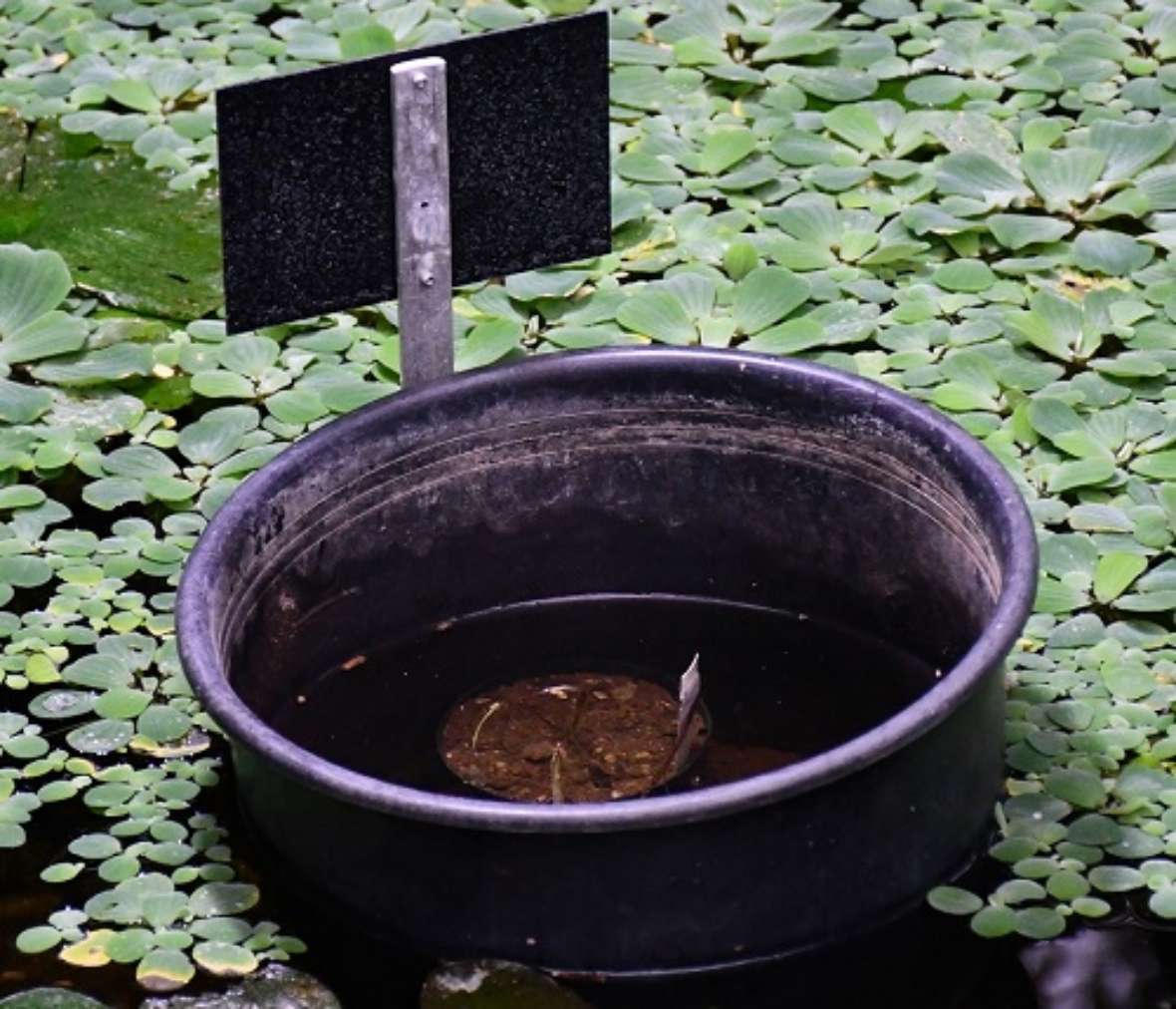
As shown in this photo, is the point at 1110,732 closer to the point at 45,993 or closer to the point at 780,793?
the point at 780,793

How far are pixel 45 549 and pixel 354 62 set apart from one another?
0.66 m

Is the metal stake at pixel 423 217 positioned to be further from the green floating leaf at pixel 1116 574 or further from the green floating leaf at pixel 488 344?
the green floating leaf at pixel 1116 574

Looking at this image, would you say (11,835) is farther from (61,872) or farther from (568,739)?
(568,739)

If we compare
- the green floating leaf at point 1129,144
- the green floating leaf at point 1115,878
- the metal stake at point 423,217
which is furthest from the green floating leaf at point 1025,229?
the green floating leaf at point 1115,878

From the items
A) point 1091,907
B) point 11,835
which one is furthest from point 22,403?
point 1091,907

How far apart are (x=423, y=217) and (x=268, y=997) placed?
2.23 feet

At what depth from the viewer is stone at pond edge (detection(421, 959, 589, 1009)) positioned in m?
1.84

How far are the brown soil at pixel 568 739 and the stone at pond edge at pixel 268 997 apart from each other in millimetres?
264

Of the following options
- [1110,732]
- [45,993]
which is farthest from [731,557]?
[45,993]

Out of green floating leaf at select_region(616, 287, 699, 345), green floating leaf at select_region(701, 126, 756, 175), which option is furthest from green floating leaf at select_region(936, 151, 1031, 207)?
green floating leaf at select_region(616, 287, 699, 345)

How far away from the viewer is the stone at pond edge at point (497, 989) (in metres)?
1.84

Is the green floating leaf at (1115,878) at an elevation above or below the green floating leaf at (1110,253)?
below

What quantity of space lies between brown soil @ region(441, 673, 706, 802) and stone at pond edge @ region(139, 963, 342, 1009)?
26 centimetres

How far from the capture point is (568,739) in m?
2.18
